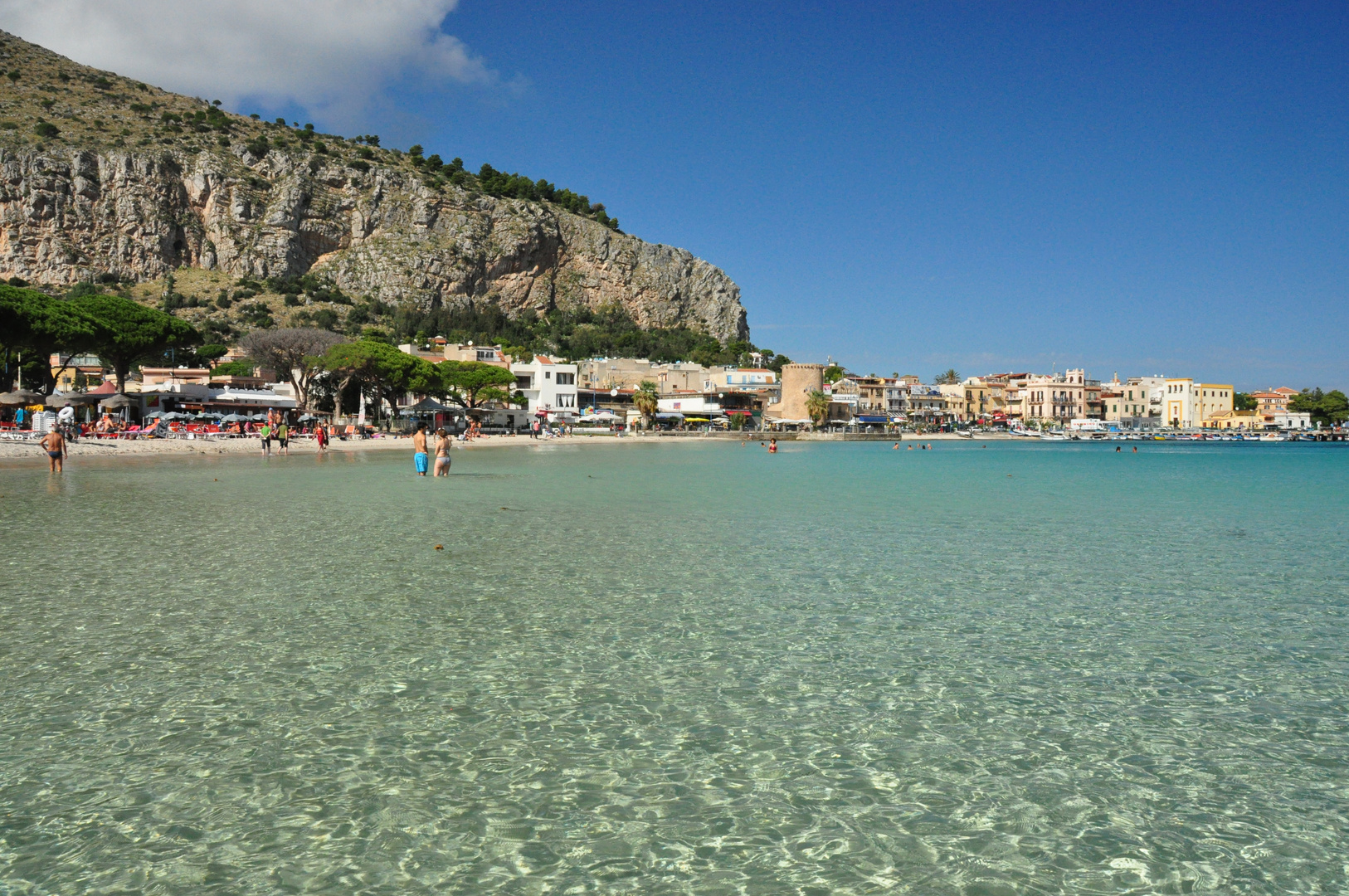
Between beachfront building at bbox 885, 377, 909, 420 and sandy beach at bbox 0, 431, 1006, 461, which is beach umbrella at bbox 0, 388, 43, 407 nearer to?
sandy beach at bbox 0, 431, 1006, 461

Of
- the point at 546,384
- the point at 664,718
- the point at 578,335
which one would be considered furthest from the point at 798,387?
the point at 664,718

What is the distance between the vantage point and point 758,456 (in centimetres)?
5241

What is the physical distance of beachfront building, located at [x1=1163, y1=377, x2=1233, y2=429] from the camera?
496 feet

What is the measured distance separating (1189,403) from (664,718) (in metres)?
171

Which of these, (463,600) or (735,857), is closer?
(735,857)

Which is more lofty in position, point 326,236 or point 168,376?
point 326,236

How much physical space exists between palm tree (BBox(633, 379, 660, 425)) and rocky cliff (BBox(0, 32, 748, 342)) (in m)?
50.5

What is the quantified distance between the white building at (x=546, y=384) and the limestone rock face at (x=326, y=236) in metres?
47.0

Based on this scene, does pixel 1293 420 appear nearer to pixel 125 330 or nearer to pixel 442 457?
pixel 442 457

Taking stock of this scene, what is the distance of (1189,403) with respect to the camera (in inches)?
5965

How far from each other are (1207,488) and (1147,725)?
28488 millimetres

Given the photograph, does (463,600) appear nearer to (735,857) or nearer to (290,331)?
(735,857)

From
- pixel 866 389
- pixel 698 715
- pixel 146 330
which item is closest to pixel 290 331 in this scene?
pixel 146 330

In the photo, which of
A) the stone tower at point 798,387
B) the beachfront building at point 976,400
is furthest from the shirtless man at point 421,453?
the beachfront building at point 976,400
